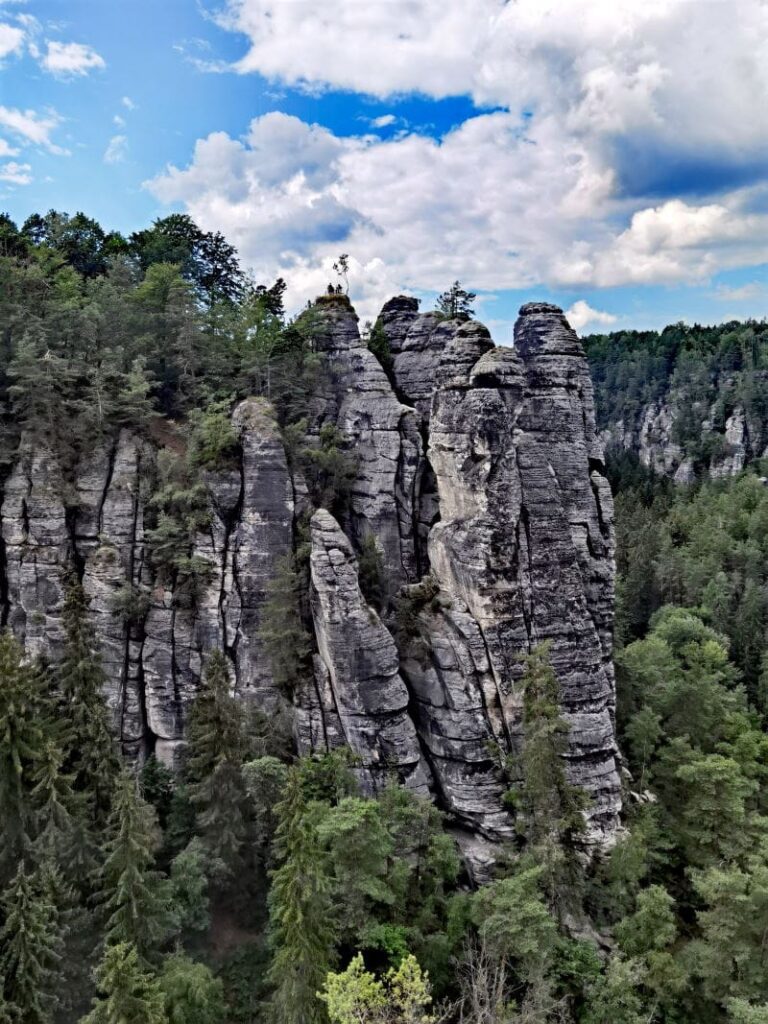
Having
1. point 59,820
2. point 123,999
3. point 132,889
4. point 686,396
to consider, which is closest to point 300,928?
point 123,999

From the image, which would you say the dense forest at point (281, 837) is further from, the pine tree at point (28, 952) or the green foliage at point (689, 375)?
the green foliage at point (689, 375)

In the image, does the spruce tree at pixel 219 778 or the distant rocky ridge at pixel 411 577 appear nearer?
the spruce tree at pixel 219 778

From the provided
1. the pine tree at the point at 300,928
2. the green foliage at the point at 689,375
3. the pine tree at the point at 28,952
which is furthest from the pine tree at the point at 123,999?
the green foliage at the point at 689,375

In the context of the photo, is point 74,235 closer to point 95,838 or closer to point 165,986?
point 95,838

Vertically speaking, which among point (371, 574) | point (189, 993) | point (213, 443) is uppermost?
point (213, 443)

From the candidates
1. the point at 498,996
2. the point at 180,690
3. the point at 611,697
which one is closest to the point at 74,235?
the point at 180,690

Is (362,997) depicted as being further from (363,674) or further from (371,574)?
(371,574)
